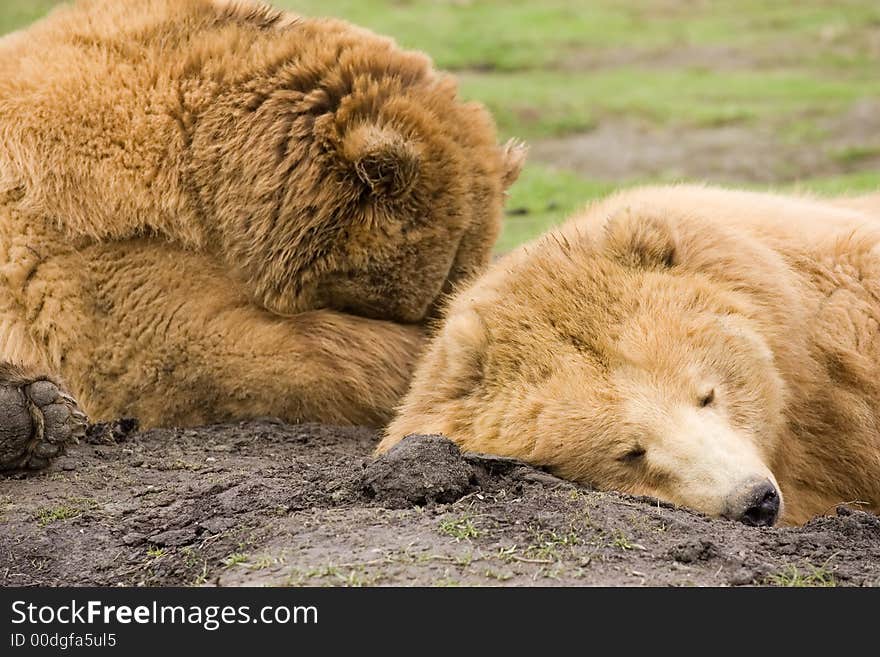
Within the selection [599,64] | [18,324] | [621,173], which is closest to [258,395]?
[18,324]

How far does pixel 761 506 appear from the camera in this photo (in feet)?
13.7

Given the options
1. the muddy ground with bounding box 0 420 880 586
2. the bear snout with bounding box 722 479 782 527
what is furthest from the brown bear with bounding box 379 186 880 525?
the muddy ground with bounding box 0 420 880 586

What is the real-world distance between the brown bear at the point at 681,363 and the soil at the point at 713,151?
690cm

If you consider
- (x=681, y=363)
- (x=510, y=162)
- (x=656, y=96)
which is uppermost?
(x=510, y=162)

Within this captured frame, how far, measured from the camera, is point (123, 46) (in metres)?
6.37

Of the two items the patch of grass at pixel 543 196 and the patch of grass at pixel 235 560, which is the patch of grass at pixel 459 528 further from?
the patch of grass at pixel 543 196

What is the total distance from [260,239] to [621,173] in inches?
272

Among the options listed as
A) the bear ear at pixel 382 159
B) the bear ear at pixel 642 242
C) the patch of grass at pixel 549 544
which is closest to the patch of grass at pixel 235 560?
Answer: the patch of grass at pixel 549 544

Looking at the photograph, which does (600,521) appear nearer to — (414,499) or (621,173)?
(414,499)

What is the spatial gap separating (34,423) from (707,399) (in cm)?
272

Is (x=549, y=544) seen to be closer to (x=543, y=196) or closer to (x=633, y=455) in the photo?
(x=633, y=455)

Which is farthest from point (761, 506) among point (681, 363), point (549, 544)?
point (549, 544)

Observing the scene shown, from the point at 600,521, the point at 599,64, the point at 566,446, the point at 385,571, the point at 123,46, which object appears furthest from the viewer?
the point at 599,64

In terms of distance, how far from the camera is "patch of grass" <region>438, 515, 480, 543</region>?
3.84 metres
